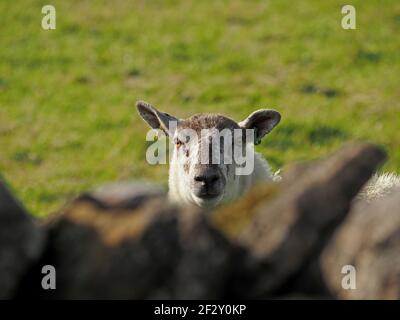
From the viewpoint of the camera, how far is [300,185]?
592cm

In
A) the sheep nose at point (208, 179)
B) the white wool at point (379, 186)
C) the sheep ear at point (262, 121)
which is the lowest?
the sheep nose at point (208, 179)

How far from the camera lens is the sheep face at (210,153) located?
11188 millimetres

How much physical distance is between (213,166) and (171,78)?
15272 mm

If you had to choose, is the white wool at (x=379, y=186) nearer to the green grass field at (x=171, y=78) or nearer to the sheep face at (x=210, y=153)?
the sheep face at (x=210, y=153)

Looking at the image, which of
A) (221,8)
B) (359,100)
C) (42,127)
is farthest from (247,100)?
(221,8)

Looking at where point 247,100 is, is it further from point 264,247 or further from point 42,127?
point 264,247

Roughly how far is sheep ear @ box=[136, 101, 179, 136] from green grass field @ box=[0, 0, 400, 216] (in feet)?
18.4

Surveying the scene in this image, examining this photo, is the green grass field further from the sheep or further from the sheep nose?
the sheep nose

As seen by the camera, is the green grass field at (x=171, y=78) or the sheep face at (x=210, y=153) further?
the green grass field at (x=171, y=78)

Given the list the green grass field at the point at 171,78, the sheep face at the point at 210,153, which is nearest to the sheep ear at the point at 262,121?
the sheep face at the point at 210,153

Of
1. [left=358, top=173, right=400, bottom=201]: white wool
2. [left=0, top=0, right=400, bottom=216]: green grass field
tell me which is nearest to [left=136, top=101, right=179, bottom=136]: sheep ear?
[left=358, top=173, right=400, bottom=201]: white wool

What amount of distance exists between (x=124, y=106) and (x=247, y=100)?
325cm

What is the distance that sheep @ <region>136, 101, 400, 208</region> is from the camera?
36.7 feet
